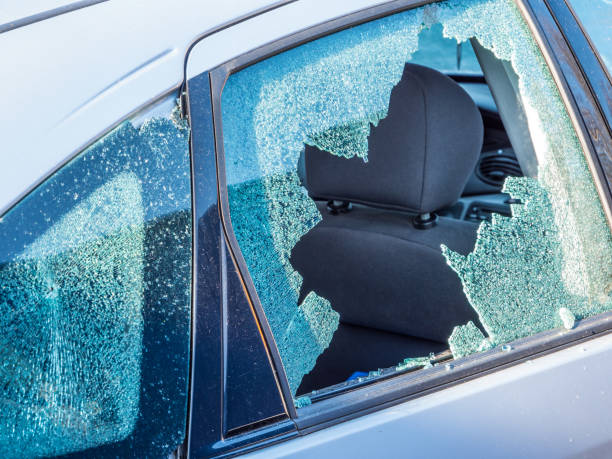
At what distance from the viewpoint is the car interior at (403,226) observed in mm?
1739

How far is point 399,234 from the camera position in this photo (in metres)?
1.96

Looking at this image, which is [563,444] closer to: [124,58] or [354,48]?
[354,48]

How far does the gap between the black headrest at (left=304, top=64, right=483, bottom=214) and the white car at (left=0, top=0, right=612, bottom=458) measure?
283mm

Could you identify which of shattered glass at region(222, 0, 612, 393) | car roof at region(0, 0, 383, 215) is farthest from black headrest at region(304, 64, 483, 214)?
car roof at region(0, 0, 383, 215)

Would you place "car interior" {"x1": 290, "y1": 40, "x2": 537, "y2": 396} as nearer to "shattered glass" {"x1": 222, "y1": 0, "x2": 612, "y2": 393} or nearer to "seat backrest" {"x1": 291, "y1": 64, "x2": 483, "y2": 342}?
"seat backrest" {"x1": 291, "y1": 64, "x2": 483, "y2": 342}

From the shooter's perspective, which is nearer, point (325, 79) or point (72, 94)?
point (72, 94)

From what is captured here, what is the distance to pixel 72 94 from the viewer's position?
95cm

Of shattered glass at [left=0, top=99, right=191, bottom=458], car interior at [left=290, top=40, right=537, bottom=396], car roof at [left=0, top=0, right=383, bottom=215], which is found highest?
car interior at [left=290, top=40, right=537, bottom=396]

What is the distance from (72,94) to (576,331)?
104cm

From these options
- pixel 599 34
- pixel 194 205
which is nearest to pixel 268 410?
pixel 194 205

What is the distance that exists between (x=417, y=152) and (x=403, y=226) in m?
0.32

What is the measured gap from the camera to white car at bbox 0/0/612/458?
95 cm

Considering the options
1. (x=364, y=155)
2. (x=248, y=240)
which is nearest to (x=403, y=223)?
(x=364, y=155)

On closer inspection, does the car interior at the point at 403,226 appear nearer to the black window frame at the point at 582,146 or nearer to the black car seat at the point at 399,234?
the black car seat at the point at 399,234
